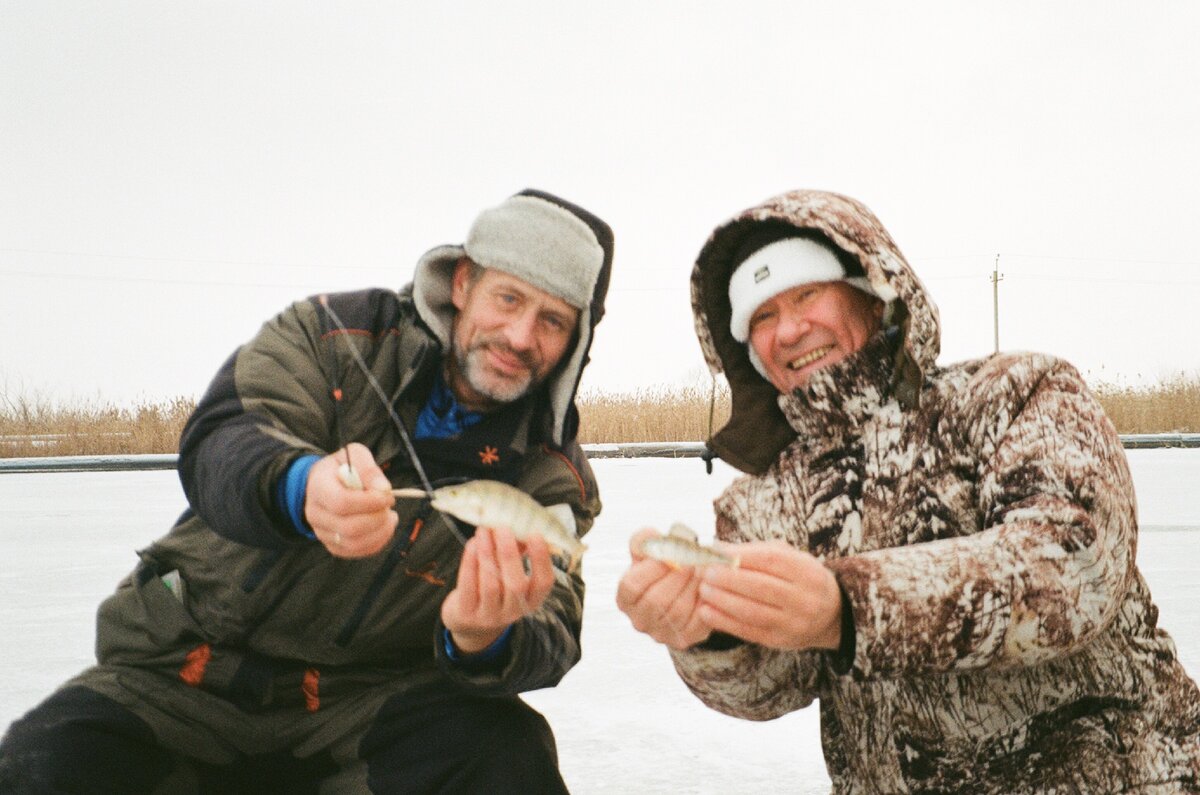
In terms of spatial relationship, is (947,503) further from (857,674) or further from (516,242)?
(516,242)

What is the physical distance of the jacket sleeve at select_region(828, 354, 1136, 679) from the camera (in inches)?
70.9

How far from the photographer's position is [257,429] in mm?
2412

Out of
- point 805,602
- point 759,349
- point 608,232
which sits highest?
point 608,232

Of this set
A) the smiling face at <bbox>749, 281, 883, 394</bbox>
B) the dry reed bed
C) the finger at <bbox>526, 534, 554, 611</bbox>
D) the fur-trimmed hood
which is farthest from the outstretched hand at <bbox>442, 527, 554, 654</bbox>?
the dry reed bed

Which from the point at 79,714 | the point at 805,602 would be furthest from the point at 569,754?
the point at 805,602

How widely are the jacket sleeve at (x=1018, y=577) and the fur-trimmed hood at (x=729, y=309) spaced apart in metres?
0.43

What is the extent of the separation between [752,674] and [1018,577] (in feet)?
2.40

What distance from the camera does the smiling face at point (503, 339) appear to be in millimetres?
2801

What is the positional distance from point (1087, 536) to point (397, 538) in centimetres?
168

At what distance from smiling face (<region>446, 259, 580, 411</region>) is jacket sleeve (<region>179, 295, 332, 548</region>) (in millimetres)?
420

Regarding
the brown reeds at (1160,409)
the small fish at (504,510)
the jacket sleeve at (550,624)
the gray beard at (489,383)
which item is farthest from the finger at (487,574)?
the brown reeds at (1160,409)

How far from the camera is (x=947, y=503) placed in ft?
7.04

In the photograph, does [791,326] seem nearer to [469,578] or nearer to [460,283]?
[469,578]

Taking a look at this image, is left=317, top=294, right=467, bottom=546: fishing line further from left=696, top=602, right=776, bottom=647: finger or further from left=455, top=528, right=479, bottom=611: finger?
left=696, top=602, right=776, bottom=647: finger
